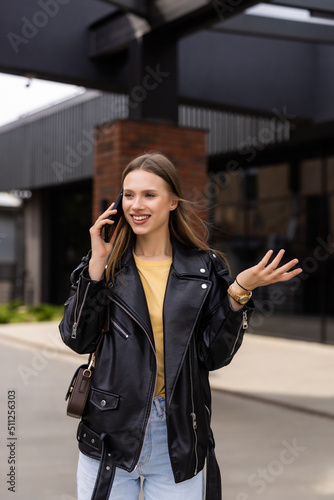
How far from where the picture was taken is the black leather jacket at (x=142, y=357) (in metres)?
2.24

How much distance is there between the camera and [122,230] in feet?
8.20

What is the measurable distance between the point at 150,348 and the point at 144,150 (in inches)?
222

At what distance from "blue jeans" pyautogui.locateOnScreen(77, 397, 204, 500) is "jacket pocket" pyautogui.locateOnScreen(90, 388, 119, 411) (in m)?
0.15

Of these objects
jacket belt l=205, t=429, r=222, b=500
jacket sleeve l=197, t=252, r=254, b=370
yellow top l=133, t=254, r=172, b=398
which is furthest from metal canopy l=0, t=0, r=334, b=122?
jacket belt l=205, t=429, r=222, b=500

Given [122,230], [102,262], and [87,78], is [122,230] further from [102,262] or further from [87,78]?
[87,78]

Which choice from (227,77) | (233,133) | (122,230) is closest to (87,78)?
(227,77)

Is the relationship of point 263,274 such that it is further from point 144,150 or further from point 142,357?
point 144,150

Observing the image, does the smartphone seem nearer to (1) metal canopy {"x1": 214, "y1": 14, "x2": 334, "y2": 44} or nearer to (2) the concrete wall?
(1) metal canopy {"x1": 214, "y1": 14, "x2": 334, "y2": 44}

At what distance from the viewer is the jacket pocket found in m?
2.26

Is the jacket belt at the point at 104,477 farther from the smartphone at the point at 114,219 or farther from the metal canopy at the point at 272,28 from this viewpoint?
the metal canopy at the point at 272,28

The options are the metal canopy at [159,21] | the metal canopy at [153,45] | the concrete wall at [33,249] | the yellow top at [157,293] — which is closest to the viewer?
the yellow top at [157,293]

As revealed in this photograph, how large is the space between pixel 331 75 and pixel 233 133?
3.17 meters

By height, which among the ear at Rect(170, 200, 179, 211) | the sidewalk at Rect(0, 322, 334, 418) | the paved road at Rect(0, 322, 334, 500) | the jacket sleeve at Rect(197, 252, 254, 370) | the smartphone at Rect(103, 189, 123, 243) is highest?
the ear at Rect(170, 200, 179, 211)

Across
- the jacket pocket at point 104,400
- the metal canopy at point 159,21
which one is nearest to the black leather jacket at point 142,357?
the jacket pocket at point 104,400
